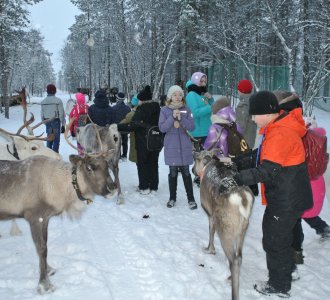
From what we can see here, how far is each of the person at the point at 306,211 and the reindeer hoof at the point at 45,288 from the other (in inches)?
103

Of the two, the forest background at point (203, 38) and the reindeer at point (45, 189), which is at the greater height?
the forest background at point (203, 38)

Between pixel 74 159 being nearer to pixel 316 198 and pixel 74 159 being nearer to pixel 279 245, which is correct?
pixel 279 245

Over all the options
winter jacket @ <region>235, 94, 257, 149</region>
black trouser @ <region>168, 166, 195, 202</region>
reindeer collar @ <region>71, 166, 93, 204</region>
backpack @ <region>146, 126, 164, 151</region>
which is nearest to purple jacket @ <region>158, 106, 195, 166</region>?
black trouser @ <region>168, 166, 195, 202</region>

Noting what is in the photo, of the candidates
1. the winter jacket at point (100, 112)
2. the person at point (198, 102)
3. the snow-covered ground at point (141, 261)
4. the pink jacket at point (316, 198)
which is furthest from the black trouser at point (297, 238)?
the winter jacket at point (100, 112)

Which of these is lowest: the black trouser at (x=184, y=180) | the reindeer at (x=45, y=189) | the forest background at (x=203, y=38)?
the black trouser at (x=184, y=180)

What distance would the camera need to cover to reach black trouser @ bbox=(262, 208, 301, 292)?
3.38 meters

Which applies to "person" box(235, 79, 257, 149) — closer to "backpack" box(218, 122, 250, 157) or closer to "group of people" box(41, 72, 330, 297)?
"group of people" box(41, 72, 330, 297)

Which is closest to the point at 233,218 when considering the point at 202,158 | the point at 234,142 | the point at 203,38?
the point at 202,158

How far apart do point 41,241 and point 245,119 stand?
4620 millimetres

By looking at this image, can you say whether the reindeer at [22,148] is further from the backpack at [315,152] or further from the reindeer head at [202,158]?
the backpack at [315,152]

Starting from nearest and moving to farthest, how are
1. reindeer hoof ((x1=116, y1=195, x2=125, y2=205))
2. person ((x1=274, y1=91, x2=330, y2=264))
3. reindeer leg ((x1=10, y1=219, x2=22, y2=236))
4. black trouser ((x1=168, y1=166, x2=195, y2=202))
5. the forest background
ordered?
1. person ((x1=274, y1=91, x2=330, y2=264))
2. reindeer leg ((x1=10, y1=219, x2=22, y2=236))
3. black trouser ((x1=168, y1=166, x2=195, y2=202))
4. reindeer hoof ((x1=116, y1=195, x2=125, y2=205))
5. the forest background

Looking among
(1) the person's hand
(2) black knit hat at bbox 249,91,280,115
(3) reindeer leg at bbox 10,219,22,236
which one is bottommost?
(3) reindeer leg at bbox 10,219,22,236

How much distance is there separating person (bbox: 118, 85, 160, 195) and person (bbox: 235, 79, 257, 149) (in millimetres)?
1607

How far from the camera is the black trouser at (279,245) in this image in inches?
133
